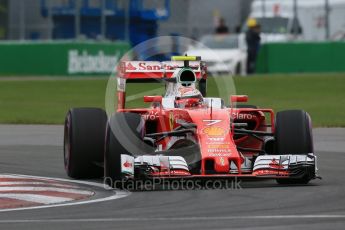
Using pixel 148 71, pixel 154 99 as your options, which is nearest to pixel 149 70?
pixel 148 71

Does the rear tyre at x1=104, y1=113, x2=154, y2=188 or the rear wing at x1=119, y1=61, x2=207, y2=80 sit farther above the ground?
the rear wing at x1=119, y1=61, x2=207, y2=80

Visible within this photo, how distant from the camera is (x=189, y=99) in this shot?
1388cm

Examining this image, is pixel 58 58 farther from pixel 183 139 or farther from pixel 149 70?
pixel 183 139

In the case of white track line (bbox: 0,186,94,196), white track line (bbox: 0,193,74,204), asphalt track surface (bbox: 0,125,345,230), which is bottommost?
white track line (bbox: 0,186,94,196)

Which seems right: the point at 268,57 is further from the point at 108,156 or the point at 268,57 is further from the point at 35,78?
the point at 108,156

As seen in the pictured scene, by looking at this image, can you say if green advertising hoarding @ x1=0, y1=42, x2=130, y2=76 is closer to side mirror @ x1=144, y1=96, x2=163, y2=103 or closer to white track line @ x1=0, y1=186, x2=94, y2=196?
side mirror @ x1=144, y1=96, x2=163, y2=103

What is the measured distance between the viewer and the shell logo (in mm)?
12953

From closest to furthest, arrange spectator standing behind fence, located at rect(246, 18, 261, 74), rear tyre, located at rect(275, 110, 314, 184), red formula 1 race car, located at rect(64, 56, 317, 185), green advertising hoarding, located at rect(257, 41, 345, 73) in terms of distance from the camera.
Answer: red formula 1 race car, located at rect(64, 56, 317, 185), rear tyre, located at rect(275, 110, 314, 184), spectator standing behind fence, located at rect(246, 18, 261, 74), green advertising hoarding, located at rect(257, 41, 345, 73)

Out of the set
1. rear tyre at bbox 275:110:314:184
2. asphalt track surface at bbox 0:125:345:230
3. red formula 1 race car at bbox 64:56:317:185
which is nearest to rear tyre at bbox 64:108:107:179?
red formula 1 race car at bbox 64:56:317:185

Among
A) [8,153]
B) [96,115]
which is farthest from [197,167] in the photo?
[8,153]

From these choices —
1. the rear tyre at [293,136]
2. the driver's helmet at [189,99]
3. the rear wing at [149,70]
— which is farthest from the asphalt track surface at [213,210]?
the rear wing at [149,70]

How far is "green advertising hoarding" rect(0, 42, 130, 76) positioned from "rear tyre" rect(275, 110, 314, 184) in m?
28.5

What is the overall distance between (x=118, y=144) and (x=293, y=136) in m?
1.83

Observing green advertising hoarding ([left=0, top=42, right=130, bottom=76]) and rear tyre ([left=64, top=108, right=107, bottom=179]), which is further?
green advertising hoarding ([left=0, top=42, right=130, bottom=76])
